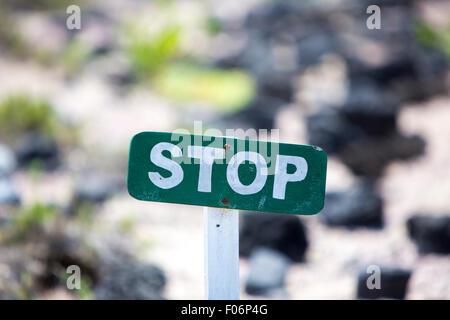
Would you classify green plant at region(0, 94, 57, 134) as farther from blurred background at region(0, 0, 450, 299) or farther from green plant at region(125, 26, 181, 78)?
green plant at region(125, 26, 181, 78)

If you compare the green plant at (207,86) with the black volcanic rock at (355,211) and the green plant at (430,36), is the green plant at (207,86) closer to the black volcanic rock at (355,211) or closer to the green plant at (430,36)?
the green plant at (430,36)

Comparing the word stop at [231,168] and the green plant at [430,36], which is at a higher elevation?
the green plant at [430,36]

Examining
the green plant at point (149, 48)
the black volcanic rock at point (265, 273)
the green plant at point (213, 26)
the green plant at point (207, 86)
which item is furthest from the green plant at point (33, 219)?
the green plant at point (213, 26)

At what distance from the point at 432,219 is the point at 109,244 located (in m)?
2.16

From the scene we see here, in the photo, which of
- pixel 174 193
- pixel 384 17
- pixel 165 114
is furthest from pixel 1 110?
pixel 384 17

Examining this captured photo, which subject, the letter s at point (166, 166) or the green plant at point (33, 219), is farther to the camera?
the green plant at point (33, 219)

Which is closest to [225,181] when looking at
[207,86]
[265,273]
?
[265,273]

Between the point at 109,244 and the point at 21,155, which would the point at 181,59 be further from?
the point at 109,244

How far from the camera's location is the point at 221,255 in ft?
6.76

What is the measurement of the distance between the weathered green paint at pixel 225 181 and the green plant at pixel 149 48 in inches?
263

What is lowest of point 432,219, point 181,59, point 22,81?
point 432,219

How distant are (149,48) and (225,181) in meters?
6.84

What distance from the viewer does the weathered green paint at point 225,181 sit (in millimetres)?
2051

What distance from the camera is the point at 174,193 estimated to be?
2.07m
